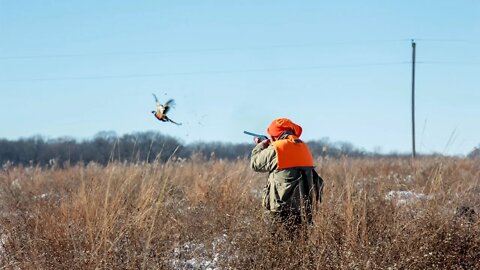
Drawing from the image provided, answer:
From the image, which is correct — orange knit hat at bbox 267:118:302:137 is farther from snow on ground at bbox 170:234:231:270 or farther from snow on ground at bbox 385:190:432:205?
snow on ground at bbox 170:234:231:270

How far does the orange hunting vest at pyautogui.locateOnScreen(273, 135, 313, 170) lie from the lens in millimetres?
6305

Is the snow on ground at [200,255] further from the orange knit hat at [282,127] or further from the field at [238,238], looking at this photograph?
the orange knit hat at [282,127]

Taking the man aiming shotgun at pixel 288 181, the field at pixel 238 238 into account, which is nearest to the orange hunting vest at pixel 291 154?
the man aiming shotgun at pixel 288 181

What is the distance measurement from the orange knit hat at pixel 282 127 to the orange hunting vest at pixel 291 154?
230 millimetres

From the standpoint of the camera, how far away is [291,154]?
633 cm

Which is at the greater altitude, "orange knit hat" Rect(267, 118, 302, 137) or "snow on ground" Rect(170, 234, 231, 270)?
"orange knit hat" Rect(267, 118, 302, 137)

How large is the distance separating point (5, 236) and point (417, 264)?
12.2 feet

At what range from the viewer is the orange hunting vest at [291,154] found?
6305mm

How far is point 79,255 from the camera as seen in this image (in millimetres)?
5090

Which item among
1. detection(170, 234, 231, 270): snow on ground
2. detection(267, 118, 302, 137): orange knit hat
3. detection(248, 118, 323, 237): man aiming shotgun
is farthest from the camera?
detection(267, 118, 302, 137): orange knit hat

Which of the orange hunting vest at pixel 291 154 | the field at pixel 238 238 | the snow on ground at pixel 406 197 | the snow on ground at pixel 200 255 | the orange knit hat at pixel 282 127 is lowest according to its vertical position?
the snow on ground at pixel 200 255

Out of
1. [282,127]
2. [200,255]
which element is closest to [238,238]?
[200,255]

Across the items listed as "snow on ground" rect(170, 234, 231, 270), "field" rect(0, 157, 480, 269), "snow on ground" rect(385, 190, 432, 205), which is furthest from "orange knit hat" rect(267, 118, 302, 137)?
"snow on ground" rect(170, 234, 231, 270)

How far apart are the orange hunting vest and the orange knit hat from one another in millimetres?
230
